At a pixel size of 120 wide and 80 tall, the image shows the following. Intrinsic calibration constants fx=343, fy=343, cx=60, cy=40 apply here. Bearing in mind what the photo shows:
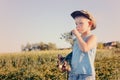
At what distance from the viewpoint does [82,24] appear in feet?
12.7

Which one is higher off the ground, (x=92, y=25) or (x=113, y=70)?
(x=92, y=25)

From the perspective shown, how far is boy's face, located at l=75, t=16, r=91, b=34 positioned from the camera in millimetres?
3857

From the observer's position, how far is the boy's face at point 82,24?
3.86m

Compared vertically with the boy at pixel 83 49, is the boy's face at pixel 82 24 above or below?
above

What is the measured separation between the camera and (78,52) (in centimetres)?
381

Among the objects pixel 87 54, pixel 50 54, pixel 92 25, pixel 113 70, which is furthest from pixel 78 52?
pixel 50 54

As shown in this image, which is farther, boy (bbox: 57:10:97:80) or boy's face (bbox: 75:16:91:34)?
boy's face (bbox: 75:16:91:34)

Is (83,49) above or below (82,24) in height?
below

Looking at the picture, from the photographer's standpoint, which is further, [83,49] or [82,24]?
[82,24]

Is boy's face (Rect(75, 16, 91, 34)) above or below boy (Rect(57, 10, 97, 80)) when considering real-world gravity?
above

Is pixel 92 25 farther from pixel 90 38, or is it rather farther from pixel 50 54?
pixel 50 54

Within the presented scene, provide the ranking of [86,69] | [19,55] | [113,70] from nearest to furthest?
[86,69]
[113,70]
[19,55]

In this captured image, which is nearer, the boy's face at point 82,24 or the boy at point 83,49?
the boy at point 83,49

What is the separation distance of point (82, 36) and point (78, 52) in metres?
0.20
